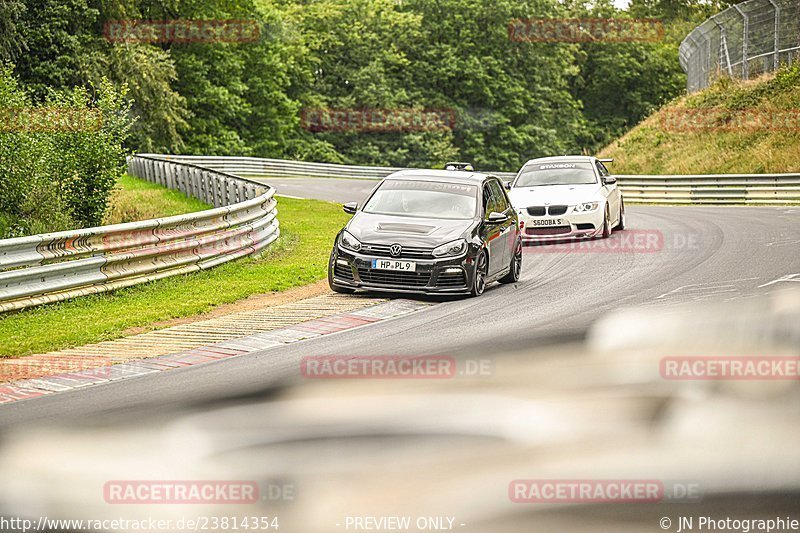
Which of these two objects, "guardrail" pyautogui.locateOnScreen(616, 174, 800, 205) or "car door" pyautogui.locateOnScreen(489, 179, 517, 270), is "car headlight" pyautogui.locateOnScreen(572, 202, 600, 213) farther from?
"guardrail" pyautogui.locateOnScreen(616, 174, 800, 205)

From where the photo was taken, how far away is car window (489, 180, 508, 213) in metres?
15.0

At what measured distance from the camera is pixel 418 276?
1297 cm

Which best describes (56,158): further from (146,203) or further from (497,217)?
(146,203)

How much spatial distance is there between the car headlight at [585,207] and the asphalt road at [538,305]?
75cm

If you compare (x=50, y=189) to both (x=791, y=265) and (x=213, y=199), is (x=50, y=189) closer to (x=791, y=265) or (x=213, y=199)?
(x=213, y=199)

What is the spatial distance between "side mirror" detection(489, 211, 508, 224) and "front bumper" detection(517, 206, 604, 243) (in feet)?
17.5

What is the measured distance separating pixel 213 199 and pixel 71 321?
16.5 meters

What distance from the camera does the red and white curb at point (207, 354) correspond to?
8.55 m

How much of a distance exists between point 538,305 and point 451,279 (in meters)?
1.23

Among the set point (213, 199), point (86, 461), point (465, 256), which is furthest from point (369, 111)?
point (86, 461)

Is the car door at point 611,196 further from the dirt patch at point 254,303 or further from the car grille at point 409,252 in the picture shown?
the car grille at point 409,252

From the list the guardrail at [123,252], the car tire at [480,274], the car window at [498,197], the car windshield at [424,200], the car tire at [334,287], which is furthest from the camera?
the car window at [498,197]

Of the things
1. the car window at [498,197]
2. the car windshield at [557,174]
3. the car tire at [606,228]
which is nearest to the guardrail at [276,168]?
the car windshield at [557,174]

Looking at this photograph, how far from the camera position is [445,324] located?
11062 mm
